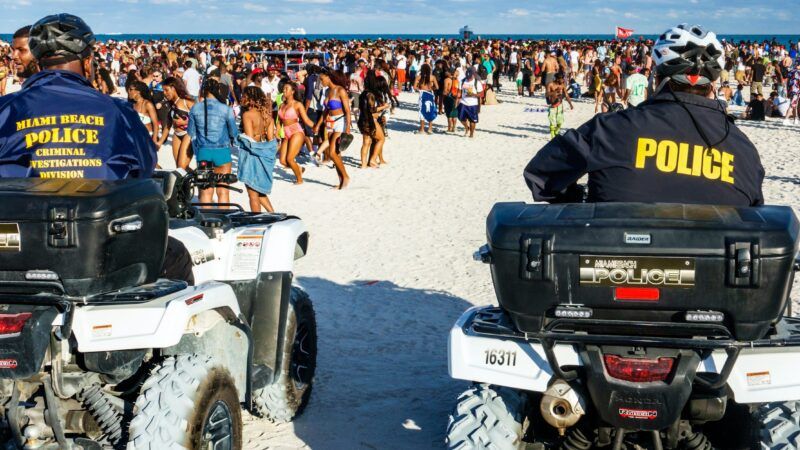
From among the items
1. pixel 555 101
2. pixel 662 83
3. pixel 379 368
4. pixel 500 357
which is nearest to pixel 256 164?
pixel 379 368

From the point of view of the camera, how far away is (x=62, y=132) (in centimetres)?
325

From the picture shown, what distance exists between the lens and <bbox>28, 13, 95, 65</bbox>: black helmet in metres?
3.43

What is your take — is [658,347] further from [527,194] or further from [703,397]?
[527,194]

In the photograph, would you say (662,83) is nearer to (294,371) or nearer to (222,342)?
(222,342)

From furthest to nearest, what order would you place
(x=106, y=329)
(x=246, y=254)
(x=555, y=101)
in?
1. (x=555, y=101)
2. (x=246, y=254)
3. (x=106, y=329)

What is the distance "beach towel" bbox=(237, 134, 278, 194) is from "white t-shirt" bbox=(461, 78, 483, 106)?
28.6 feet

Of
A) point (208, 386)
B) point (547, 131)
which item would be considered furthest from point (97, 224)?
point (547, 131)

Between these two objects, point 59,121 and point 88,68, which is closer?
point 59,121

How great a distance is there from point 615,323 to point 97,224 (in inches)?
66.4

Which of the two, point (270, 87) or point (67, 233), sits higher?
point (67, 233)

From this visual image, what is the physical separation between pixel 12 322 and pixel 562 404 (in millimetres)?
1841

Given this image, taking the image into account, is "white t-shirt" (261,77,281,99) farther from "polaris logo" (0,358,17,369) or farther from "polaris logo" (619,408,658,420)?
"polaris logo" (619,408,658,420)

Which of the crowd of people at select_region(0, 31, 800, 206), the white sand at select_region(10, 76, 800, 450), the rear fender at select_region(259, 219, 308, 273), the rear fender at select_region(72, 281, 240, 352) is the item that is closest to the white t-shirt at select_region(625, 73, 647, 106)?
the crowd of people at select_region(0, 31, 800, 206)

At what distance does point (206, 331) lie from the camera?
370 centimetres
